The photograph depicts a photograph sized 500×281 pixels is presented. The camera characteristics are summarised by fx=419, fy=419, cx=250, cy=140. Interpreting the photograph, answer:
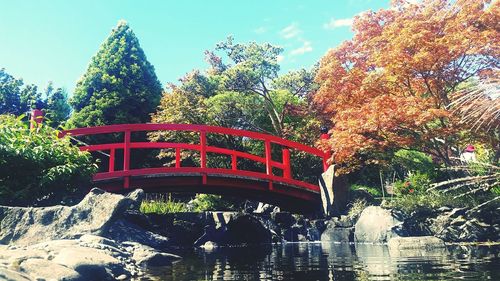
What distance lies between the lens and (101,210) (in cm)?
564

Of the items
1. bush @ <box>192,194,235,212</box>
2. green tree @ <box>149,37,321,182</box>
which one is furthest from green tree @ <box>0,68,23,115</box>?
bush @ <box>192,194,235,212</box>

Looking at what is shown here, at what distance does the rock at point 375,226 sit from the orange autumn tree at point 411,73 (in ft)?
4.50

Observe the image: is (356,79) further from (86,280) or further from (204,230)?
(86,280)

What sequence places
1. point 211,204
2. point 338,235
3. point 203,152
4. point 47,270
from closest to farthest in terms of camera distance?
1. point 47,270
2. point 338,235
3. point 203,152
4. point 211,204

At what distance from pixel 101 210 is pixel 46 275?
2.31 metres

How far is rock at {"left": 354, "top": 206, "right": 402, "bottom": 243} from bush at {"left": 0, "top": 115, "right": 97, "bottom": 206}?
17.9ft

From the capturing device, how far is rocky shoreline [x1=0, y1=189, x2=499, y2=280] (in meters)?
3.89

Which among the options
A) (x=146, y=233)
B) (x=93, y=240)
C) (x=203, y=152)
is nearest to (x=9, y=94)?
(x=203, y=152)

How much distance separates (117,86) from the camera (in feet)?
54.7

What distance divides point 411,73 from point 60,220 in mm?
6874

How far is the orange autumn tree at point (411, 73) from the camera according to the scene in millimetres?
7676

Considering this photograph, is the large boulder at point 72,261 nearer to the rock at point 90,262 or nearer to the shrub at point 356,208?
the rock at point 90,262

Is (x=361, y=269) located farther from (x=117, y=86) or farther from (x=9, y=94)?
(x=9, y=94)

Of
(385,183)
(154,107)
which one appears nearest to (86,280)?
(385,183)
